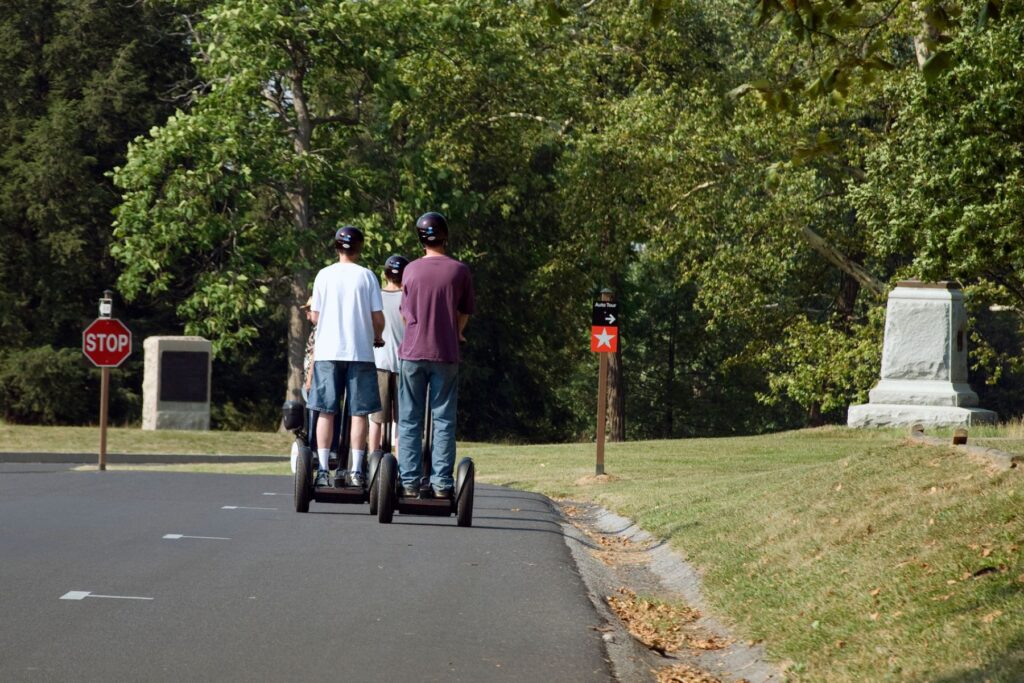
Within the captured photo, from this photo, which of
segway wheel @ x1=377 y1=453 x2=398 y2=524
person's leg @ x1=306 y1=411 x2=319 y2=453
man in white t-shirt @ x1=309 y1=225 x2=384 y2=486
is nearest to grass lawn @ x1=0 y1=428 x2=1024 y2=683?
segway wheel @ x1=377 y1=453 x2=398 y2=524

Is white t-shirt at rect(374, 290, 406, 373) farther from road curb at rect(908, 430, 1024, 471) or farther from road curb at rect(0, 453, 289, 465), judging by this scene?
road curb at rect(0, 453, 289, 465)

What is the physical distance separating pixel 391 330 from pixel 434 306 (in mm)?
1617

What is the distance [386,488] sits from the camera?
1304cm

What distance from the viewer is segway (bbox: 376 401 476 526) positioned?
12.8 metres

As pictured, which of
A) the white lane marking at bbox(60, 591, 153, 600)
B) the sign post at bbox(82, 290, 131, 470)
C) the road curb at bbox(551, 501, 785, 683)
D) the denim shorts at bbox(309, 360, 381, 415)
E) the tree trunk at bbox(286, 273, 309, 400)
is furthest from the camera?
the tree trunk at bbox(286, 273, 309, 400)

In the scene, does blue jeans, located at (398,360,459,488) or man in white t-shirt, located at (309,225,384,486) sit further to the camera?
man in white t-shirt, located at (309,225,384,486)

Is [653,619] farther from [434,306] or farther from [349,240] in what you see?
[349,240]

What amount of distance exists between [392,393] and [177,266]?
36.3 metres

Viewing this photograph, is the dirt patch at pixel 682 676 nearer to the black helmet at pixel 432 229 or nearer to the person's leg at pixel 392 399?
the black helmet at pixel 432 229

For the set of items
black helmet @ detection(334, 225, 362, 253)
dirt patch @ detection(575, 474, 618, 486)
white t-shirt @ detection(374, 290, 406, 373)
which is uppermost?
black helmet @ detection(334, 225, 362, 253)

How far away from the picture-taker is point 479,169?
48.0 m

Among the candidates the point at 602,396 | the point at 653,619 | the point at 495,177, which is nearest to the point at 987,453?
the point at 653,619

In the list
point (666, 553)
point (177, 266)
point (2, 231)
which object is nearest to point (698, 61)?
point (177, 266)

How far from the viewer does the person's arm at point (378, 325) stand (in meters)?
13.0
